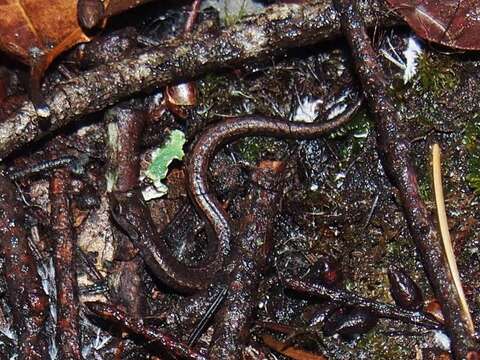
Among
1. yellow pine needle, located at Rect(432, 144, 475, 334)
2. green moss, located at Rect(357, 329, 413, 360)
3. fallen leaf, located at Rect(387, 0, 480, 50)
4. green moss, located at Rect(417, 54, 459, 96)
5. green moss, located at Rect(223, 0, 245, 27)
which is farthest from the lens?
green moss, located at Rect(223, 0, 245, 27)

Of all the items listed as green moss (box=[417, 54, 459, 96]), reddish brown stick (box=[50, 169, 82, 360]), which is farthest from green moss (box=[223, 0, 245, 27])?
reddish brown stick (box=[50, 169, 82, 360])

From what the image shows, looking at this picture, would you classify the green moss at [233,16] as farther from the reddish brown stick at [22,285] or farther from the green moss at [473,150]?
the reddish brown stick at [22,285]

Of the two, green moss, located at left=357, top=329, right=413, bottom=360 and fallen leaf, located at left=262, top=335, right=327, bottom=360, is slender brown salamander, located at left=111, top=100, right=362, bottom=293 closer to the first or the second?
fallen leaf, located at left=262, top=335, right=327, bottom=360

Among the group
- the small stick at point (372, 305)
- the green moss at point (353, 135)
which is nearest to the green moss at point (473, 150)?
the green moss at point (353, 135)

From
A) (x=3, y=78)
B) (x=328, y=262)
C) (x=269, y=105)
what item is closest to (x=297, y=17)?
(x=269, y=105)

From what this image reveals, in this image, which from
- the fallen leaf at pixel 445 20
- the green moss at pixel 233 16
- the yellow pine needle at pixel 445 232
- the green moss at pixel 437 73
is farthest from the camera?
the green moss at pixel 233 16

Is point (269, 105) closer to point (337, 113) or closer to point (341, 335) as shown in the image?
point (337, 113)
